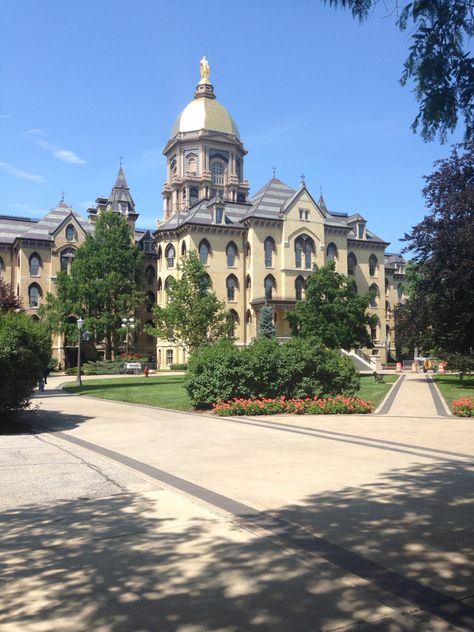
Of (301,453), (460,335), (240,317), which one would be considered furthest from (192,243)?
(301,453)

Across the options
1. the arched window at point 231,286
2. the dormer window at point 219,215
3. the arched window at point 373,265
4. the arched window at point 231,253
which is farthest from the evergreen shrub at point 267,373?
the arched window at point 373,265

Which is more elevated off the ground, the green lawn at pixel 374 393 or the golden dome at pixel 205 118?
the golden dome at pixel 205 118

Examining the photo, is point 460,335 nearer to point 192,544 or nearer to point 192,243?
point 192,544

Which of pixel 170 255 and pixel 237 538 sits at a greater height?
pixel 170 255

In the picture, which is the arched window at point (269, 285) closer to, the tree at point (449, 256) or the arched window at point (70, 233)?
the arched window at point (70, 233)

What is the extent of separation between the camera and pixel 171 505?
274 inches

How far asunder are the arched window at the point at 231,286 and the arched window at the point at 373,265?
61.2 feet

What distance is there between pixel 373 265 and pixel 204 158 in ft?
83.8

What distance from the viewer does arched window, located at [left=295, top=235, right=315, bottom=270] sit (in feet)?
212

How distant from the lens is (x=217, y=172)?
76375mm

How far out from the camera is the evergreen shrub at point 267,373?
2030 centimetres

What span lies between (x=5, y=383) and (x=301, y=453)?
8.00 m

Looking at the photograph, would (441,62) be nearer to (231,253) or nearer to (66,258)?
(231,253)

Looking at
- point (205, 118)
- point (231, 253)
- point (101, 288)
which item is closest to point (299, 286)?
point (231, 253)
